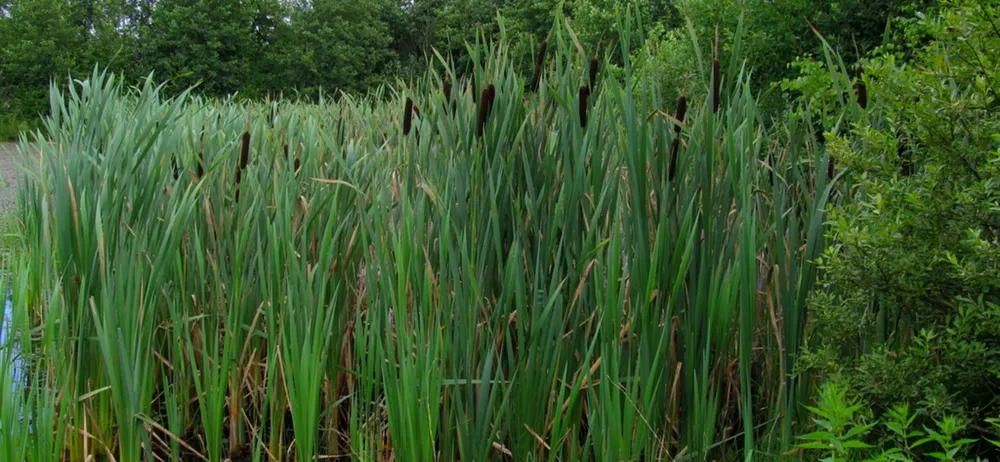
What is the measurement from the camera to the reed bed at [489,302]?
1.46m

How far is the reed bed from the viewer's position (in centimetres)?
146

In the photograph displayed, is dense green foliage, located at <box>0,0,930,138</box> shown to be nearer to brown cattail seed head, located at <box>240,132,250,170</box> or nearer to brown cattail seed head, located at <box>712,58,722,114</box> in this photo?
brown cattail seed head, located at <box>240,132,250,170</box>

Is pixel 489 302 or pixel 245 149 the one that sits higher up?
pixel 245 149

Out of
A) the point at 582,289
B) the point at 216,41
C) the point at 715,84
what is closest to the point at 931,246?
the point at 715,84

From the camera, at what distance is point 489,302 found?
168 centimetres

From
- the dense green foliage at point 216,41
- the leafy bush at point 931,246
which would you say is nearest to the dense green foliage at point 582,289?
the leafy bush at point 931,246

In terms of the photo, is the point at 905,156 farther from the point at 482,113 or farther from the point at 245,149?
the point at 245,149

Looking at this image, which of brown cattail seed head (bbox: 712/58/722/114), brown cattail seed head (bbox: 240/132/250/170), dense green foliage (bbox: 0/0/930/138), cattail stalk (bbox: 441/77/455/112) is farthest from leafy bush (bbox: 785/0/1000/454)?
dense green foliage (bbox: 0/0/930/138)

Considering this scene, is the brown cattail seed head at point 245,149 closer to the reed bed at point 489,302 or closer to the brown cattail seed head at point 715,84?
the reed bed at point 489,302

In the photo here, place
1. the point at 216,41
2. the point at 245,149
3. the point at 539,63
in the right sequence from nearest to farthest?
the point at 539,63
the point at 245,149
the point at 216,41

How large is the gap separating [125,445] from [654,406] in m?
1.00

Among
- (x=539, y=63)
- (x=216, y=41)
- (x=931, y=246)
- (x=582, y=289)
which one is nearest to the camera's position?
(x=931, y=246)

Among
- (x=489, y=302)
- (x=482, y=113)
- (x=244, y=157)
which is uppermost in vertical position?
(x=482, y=113)

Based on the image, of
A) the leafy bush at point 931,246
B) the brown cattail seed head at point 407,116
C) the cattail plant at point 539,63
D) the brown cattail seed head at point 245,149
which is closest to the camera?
the leafy bush at point 931,246
